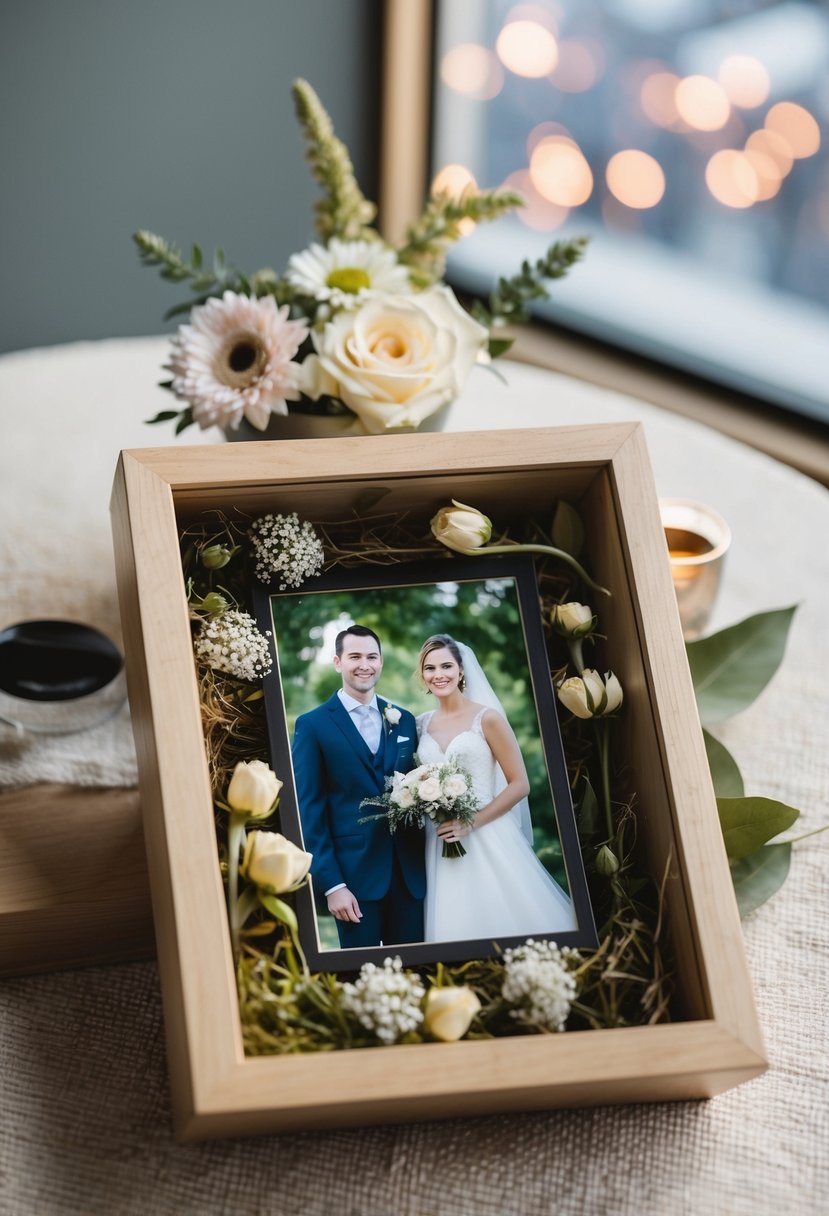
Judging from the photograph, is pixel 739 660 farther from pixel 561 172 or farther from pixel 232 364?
pixel 561 172

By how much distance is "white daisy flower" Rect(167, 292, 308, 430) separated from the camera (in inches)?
33.9

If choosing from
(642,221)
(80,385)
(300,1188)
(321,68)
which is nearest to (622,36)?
(642,221)

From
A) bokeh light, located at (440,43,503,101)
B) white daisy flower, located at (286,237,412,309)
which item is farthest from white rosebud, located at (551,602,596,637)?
bokeh light, located at (440,43,503,101)

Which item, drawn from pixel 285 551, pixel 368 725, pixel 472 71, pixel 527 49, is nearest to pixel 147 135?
pixel 472 71

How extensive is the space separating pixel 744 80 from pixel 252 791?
5.77ft

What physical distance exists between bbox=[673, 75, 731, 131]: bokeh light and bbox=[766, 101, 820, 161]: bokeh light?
0.27 ft

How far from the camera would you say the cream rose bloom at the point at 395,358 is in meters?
0.88

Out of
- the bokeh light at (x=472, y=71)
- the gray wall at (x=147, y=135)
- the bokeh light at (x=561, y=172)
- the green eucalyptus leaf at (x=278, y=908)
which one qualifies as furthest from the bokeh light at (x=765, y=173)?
the green eucalyptus leaf at (x=278, y=908)

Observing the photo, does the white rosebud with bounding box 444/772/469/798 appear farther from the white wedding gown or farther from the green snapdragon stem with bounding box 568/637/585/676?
the green snapdragon stem with bounding box 568/637/585/676

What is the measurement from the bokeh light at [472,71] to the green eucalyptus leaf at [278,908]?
161 cm

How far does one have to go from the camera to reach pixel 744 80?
198cm

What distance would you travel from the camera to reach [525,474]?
806 millimetres

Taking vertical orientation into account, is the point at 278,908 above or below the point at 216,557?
below

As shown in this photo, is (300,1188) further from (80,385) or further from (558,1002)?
(80,385)
